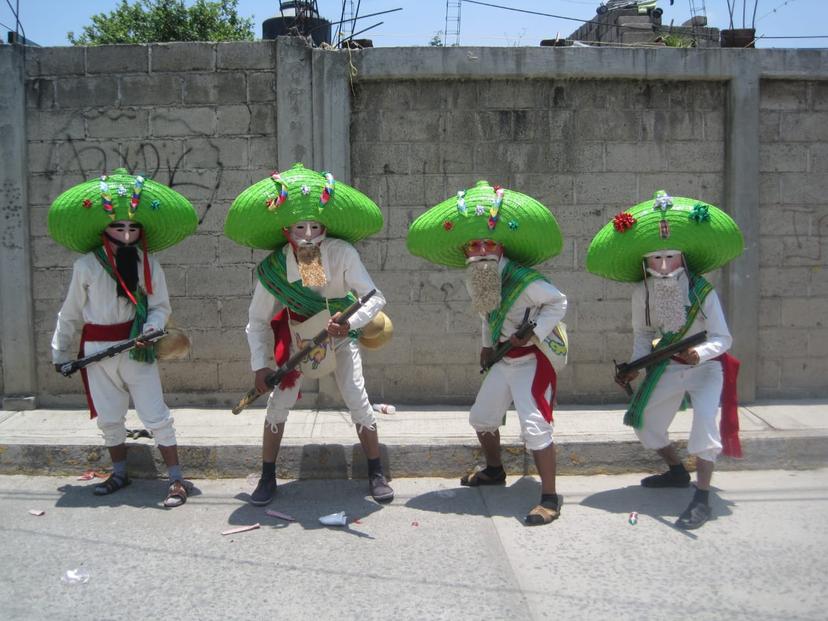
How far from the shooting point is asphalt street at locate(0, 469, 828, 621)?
10.4 feet

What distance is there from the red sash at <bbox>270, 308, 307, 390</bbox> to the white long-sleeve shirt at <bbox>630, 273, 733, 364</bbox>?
1913 millimetres

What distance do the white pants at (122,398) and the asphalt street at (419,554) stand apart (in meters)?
0.42

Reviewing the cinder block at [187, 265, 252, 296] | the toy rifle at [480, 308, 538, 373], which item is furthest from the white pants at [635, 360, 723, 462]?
the cinder block at [187, 265, 252, 296]

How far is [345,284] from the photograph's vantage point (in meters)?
4.36

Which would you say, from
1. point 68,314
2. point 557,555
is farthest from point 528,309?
point 68,314

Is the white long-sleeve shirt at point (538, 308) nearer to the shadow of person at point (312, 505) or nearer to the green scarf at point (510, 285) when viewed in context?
the green scarf at point (510, 285)

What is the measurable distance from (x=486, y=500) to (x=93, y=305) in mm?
2577

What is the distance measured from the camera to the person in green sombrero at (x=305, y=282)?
4.16 meters

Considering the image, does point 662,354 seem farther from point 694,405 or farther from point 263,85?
point 263,85

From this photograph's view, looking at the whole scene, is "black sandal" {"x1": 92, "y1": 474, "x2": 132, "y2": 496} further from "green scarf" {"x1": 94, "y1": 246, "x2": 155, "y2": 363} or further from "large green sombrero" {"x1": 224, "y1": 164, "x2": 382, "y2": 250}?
"large green sombrero" {"x1": 224, "y1": 164, "x2": 382, "y2": 250}

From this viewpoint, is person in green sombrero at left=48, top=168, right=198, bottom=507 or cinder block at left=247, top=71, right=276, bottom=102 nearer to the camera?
person in green sombrero at left=48, top=168, right=198, bottom=507

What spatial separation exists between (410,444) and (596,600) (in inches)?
78.3

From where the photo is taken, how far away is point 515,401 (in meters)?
4.21

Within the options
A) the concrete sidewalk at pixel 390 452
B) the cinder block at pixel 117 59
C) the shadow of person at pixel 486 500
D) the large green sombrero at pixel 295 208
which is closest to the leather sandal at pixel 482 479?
the shadow of person at pixel 486 500
